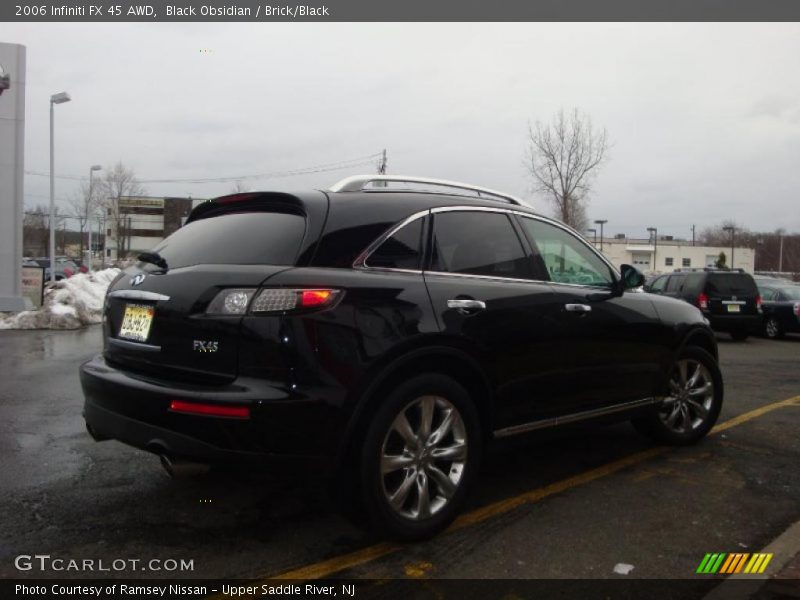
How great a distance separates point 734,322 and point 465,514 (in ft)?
41.5

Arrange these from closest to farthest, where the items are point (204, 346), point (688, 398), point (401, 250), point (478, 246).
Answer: point (204, 346) → point (401, 250) → point (478, 246) → point (688, 398)

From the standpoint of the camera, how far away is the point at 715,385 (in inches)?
209

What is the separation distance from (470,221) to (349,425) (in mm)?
1502

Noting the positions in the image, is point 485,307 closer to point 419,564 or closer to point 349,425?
point 349,425

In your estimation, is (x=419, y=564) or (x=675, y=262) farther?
(x=675, y=262)

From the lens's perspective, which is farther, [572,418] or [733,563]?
[572,418]

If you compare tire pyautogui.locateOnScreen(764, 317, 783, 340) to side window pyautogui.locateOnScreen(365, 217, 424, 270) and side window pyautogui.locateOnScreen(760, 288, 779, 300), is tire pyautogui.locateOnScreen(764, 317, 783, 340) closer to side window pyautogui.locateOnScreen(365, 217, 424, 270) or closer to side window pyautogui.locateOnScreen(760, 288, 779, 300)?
side window pyautogui.locateOnScreen(760, 288, 779, 300)

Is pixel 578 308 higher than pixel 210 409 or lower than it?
higher

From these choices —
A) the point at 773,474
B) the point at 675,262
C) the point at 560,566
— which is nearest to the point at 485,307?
the point at 560,566

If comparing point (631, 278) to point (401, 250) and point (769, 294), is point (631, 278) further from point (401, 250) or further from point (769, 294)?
point (769, 294)

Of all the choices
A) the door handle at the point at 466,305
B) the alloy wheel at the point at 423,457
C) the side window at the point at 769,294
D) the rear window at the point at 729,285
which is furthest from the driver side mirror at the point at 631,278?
the side window at the point at 769,294

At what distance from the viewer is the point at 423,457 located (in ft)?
10.7

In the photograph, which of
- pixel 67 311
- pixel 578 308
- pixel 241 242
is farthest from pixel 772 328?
pixel 67 311

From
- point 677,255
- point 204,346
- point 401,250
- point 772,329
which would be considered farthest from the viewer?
point 677,255
